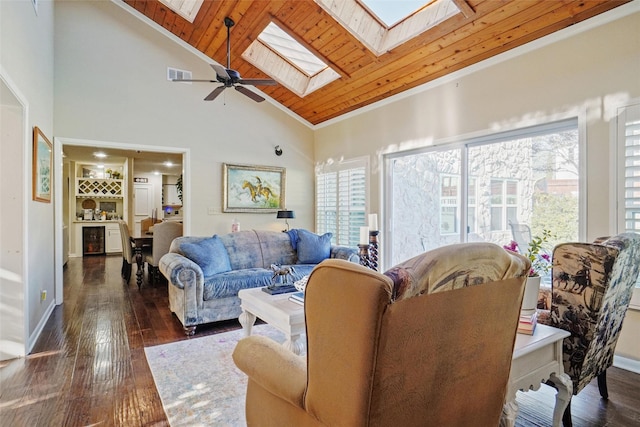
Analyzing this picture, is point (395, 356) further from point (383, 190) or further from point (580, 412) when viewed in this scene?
point (383, 190)

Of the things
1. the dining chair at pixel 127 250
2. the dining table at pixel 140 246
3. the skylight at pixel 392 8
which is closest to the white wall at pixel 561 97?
the skylight at pixel 392 8

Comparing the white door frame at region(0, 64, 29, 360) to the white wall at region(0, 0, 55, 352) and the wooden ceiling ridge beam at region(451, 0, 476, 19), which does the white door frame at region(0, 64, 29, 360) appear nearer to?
the white wall at region(0, 0, 55, 352)

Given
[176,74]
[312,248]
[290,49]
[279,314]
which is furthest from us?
[176,74]

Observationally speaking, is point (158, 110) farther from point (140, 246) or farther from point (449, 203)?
point (449, 203)

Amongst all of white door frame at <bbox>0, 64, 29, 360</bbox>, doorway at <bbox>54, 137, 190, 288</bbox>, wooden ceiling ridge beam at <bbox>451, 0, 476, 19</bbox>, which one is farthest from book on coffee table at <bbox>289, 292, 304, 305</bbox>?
doorway at <bbox>54, 137, 190, 288</bbox>

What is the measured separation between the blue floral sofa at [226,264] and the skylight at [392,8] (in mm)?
2794

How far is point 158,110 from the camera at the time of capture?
5.26m

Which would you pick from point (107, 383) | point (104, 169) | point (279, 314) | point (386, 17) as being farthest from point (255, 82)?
point (104, 169)

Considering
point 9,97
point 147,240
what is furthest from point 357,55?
point 147,240

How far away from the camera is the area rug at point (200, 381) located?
6.74 ft

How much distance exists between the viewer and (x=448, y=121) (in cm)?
415

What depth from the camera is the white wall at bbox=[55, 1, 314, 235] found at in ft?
15.4

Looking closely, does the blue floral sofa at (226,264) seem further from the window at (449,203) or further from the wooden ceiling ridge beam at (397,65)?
the wooden ceiling ridge beam at (397,65)

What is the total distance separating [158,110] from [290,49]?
220 cm
